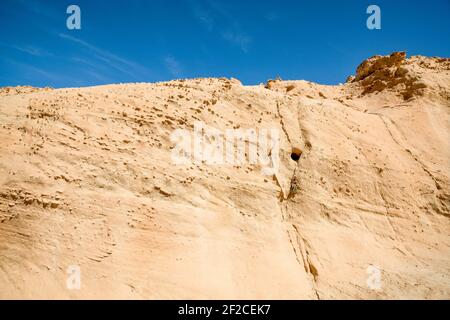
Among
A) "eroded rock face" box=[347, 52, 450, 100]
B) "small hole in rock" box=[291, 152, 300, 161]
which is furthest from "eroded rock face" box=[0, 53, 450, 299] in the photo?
"eroded rock face" box=[347, 52, 450, 100]

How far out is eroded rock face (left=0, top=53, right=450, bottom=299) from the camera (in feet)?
23.5

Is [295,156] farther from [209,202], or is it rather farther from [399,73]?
[399,73]

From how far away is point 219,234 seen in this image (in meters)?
8.25

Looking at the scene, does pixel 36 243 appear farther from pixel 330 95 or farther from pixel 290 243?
pixel 330 95

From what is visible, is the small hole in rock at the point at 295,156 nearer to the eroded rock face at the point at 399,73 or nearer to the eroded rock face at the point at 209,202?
the eroded rock face at the point at 209,202

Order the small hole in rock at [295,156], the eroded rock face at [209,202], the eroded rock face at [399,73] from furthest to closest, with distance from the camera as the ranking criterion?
the eroded rock face at [399,73], the small hole in rock at [295,156], the eroded rock face at [209,202]

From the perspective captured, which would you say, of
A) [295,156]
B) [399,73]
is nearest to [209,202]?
[295,156]

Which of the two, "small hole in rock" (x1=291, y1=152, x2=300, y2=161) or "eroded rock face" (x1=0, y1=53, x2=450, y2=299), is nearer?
"eroded rock face" (x1=0, y1=53, x2=450, y2=299)

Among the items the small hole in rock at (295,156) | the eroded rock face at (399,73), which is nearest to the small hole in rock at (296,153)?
the small hole in rock at (295,156)

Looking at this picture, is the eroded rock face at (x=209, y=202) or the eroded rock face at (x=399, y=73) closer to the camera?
the eroded rock face at (x=209, y=202)

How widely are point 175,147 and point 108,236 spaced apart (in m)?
3.05

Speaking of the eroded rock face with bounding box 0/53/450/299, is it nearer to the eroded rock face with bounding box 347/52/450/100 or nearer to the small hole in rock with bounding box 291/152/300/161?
the small hole in rock with bounding box 291/152/300/161

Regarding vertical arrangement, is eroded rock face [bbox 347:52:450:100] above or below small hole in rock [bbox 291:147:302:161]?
above

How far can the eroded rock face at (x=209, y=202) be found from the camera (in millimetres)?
7168
